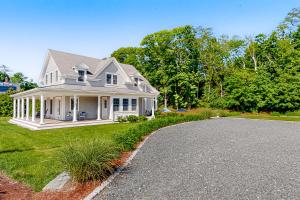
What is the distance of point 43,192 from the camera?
4406mm

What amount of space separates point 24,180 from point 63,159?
139 cm

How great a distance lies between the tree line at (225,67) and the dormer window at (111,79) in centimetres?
1389

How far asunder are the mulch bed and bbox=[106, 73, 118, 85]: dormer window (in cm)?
1815

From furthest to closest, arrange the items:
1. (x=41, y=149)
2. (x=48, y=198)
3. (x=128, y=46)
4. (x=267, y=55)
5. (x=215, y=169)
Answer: (x=128, y=46) → (x=267, y=55) → (x=41, y=149) → (x=215, y=169) → (x=48, y=198)

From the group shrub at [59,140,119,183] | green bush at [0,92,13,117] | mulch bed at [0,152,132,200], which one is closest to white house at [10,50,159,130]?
green bush at [0,92,13,117]

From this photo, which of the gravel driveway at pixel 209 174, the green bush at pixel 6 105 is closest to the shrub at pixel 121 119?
the gravel driveway at pixel 209 174

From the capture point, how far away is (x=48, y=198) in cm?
411

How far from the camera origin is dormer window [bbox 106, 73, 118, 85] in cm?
2256

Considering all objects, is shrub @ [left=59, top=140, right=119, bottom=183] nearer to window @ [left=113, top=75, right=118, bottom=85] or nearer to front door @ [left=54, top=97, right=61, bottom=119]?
front door @ [left=54, top=97, right=61, bottom=119]

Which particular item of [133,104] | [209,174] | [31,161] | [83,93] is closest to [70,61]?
[83,93]

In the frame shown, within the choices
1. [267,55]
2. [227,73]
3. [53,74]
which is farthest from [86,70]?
[267,55]

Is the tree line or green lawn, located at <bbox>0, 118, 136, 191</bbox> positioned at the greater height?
the tree line

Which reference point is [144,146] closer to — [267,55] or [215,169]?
[215,169]

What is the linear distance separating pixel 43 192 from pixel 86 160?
112 cm
